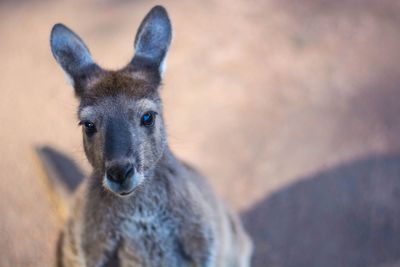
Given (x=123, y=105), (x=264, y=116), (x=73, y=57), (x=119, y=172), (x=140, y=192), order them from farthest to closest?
(x=264, y=116)
(x=73, y=57)
(x=140, y=192)
(x=123, y=105)
(x=119, y=172)

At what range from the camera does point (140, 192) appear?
3.01 metres

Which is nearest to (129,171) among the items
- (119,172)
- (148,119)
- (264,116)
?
(119,172)

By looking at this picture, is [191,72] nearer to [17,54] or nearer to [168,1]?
[168,1]

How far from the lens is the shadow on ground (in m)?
4.04

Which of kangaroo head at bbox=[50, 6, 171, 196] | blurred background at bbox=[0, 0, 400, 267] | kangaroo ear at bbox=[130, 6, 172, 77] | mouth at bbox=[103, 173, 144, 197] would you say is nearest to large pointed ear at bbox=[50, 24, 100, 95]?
kangaroo head at bbox=[50, 6, 171, 196]

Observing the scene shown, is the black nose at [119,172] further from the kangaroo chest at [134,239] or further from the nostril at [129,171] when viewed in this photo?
the kangaroo chest at [134,239]

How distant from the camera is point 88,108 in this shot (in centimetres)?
284

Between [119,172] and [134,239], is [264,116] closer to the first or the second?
[134,239]

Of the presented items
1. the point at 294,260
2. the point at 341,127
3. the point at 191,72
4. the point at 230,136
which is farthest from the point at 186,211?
the point at 191,72

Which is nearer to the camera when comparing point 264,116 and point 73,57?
point 73,57

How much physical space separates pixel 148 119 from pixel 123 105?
16 cm

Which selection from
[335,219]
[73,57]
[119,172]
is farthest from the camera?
[335,219]

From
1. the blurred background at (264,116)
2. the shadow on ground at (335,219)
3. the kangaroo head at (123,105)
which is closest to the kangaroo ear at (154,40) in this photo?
the kangaroo head at (123,105)

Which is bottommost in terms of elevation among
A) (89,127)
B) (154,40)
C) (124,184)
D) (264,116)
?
(124,184)
